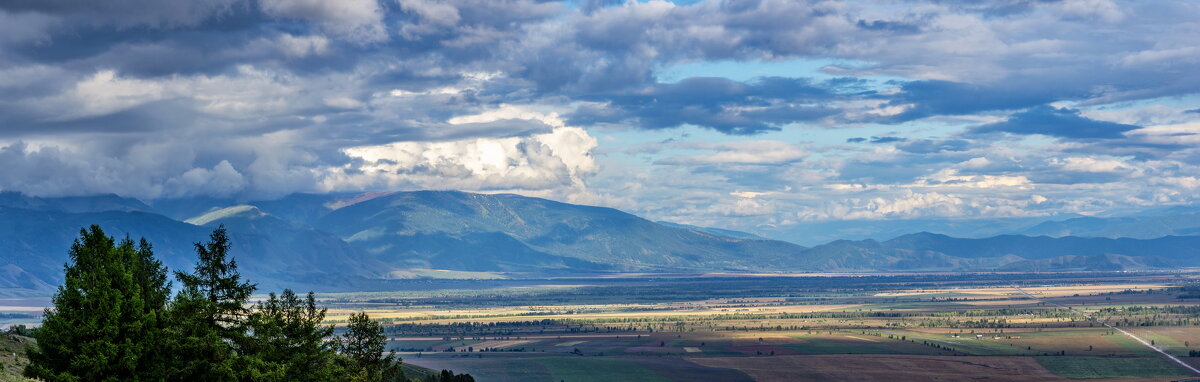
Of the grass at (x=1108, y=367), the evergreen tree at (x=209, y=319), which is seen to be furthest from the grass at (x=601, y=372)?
the evergreen tree at (x=209, y=319)

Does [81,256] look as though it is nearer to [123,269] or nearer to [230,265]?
[123,269]

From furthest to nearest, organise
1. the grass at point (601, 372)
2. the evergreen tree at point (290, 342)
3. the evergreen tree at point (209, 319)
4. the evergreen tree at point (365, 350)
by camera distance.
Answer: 1. the grass at point (601, 372)
2. the evergreen tree at point (365, 350)
3. the evergreen tree at point (290, 342)
4. the evergreen tree at point (209, 319)

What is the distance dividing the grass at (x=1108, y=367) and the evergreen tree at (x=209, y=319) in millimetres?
144458

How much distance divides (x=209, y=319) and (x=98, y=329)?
5.01 m

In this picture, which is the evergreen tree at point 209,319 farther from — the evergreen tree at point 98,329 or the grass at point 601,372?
the grass at point 601,372

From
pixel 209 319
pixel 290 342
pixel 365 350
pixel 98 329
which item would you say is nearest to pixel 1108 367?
pixel 365 350

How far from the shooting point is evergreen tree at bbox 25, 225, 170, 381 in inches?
2035

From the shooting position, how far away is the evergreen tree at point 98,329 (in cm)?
5169

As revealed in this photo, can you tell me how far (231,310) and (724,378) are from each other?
124m

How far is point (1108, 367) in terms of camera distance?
599 feet

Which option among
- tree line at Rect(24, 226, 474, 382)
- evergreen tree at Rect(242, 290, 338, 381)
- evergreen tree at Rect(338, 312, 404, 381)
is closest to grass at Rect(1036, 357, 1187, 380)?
evergreen tree at Rect(338, 312, 404, 381)

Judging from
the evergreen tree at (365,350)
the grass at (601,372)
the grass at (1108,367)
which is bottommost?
the grass at (1108,367)

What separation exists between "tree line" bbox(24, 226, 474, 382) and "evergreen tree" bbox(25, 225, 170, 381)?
0.14 feet

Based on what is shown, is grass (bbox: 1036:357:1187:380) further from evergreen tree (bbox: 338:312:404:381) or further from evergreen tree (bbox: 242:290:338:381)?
evergreen tree (bbox: 242:290:338:381)
